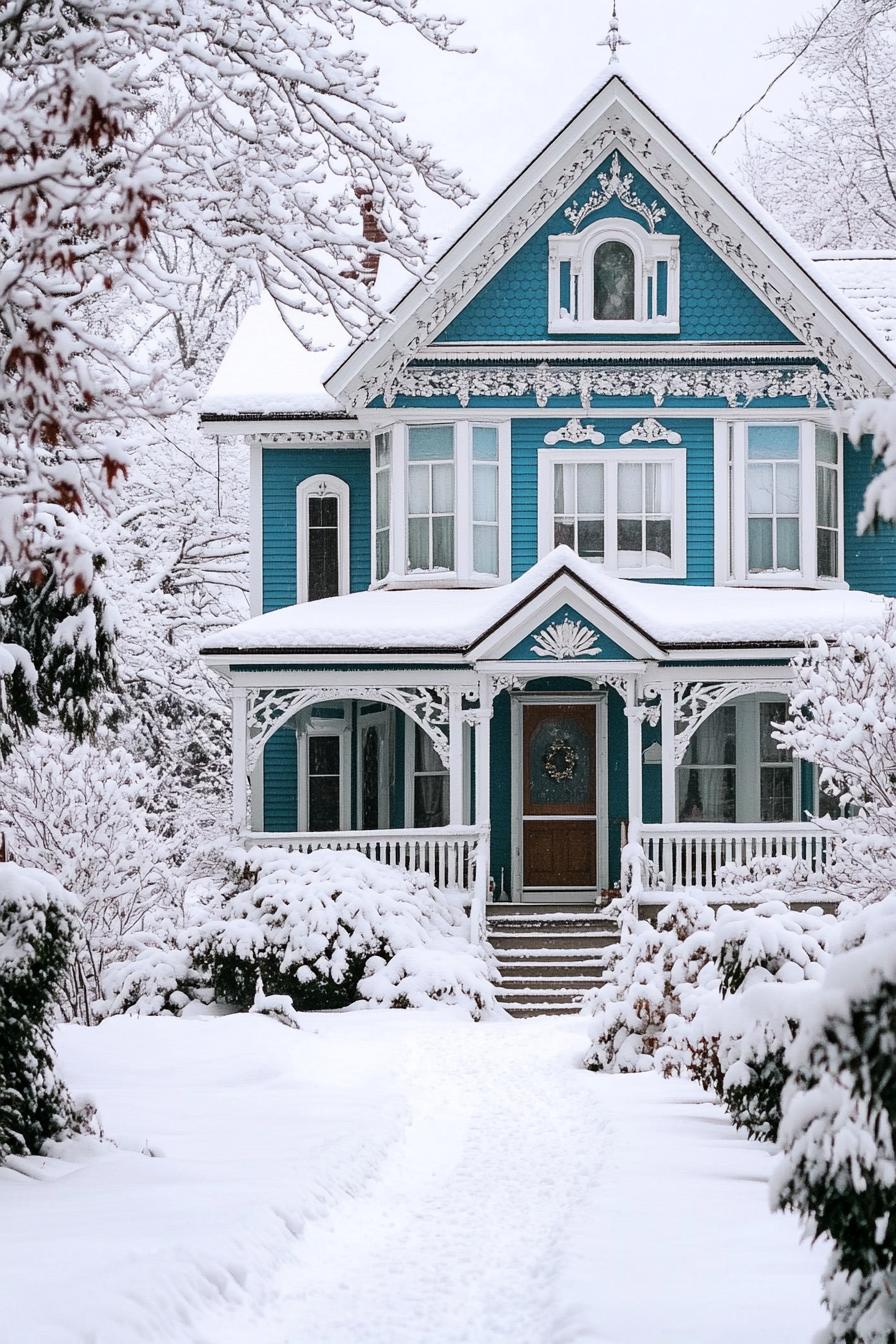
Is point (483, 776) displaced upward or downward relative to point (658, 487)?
downward

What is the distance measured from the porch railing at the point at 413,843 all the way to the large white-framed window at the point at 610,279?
21.2 feet

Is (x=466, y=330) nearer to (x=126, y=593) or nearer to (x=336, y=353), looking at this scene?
(x=336, y=353)

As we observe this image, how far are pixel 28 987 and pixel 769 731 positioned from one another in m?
15.7

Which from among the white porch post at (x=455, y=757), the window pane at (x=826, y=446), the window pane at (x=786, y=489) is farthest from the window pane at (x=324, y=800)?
the window pane at (x=826, y=446)

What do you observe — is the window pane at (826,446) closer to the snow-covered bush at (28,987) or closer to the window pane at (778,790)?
the window pane at (778,790)

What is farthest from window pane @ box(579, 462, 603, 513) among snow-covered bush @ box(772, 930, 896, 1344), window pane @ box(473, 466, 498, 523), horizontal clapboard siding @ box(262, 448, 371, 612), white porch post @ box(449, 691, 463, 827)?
snow-covered bush @ box(772, 930, 896, 1344)

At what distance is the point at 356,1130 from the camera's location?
389 inches

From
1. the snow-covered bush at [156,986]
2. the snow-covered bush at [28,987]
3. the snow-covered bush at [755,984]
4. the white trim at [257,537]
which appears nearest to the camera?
the snow-covered bush at [755,984]

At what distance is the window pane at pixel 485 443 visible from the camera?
22.3 meters

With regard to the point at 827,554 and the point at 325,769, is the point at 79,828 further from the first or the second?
the point at 827,554

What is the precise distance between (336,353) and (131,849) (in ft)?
24.9

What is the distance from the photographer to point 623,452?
880 inches

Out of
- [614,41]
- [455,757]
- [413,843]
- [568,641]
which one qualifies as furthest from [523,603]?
[614,41]

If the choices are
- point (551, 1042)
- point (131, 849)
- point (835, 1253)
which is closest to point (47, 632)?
point (835, 1253)
